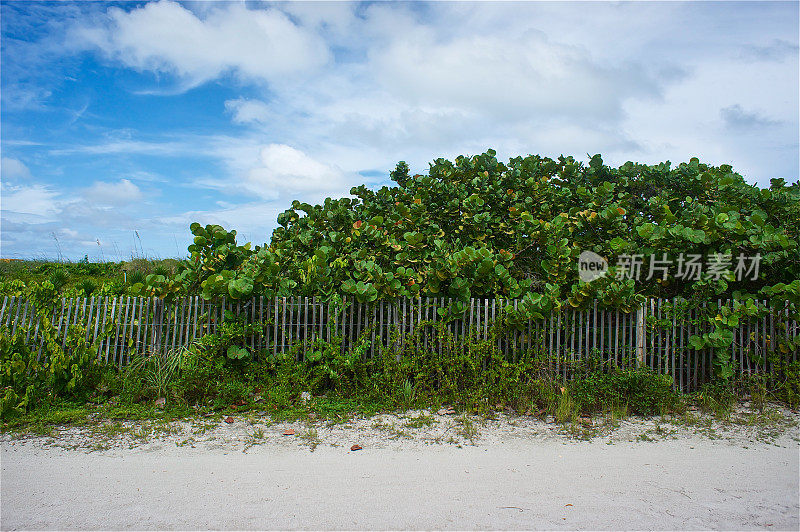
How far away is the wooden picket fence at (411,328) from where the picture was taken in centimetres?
673

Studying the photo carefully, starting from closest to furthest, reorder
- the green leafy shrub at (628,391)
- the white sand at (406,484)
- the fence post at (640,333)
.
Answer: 1. the white sand at (406,484)
2. the green leafy shrub at (628,391)
3. the fence post at (640,333)

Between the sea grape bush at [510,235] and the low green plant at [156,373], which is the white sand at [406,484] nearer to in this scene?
the low green plant at [156,373]

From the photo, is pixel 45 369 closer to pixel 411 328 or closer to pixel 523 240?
pixel 411 328

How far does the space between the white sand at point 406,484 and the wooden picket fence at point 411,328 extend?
1475 millimetres

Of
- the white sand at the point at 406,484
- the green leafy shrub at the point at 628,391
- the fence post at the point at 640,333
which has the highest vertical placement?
the fence post at the point at 640,333

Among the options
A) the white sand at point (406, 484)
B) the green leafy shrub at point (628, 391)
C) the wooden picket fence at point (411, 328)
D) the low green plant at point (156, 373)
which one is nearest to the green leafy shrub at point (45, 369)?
the wooden picket fence at point (411, 328)

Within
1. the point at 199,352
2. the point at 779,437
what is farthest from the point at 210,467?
the point at 779,437

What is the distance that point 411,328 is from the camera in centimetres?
686

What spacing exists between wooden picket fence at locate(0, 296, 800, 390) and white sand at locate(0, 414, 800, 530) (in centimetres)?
148

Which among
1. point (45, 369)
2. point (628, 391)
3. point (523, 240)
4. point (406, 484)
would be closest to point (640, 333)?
point (628, 391)

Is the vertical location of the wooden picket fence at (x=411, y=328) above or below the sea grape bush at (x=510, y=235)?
below

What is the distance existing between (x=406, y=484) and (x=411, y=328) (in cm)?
285

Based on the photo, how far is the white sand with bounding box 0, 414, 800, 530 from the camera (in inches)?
143

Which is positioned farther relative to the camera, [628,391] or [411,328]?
[411,328]
